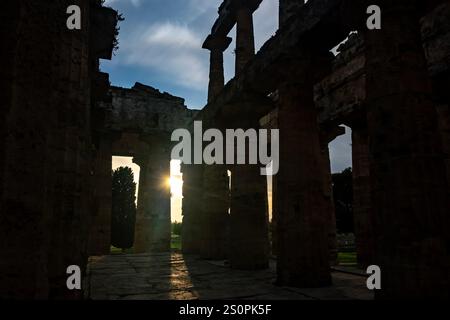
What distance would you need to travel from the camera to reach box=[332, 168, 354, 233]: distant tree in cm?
2955

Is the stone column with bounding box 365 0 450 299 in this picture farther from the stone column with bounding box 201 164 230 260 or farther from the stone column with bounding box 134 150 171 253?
the stone column with bounding box 134 150 171 253

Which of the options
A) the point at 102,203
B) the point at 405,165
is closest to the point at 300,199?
the point at 405,165

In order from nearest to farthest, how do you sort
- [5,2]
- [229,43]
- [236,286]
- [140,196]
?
[5,2] < [236,286] < [229,43] < [140,196]

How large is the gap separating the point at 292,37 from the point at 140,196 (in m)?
13.8

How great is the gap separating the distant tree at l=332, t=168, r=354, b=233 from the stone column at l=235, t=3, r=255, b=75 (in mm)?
20768

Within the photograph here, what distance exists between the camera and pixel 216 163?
12.8 metres

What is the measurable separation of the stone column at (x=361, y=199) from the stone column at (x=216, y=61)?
247 inches

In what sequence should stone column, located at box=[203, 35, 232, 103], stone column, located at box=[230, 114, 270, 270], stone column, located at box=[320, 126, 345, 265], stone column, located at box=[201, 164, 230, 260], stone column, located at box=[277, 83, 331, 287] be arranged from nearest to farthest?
1. stone column, located at box=[277, 83, 331, 287]
2. stone column, located at box=[230, 114, 270, 270]
3. stone column, located at box=[320, 126, 345, 265]
4. stone column, located at box=[201, 164, 230, 260]
5. stone column, located at box=[203, 35, 232, 103]

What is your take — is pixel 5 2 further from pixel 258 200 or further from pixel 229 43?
pixel 229 43

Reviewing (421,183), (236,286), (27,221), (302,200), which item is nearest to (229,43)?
(302,200)

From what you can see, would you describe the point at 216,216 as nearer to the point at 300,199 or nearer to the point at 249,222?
the point at 249,222

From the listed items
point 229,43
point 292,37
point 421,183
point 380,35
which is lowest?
point 421,183

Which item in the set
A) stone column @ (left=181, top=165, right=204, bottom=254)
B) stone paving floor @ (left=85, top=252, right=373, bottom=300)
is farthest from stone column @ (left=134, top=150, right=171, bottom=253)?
stone paving floor @ (left=85, top=252, right=373, bottom=300)

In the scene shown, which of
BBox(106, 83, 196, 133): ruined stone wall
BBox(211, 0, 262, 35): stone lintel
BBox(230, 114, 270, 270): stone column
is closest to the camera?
BBox(230, 114, 270, 270): stone column
